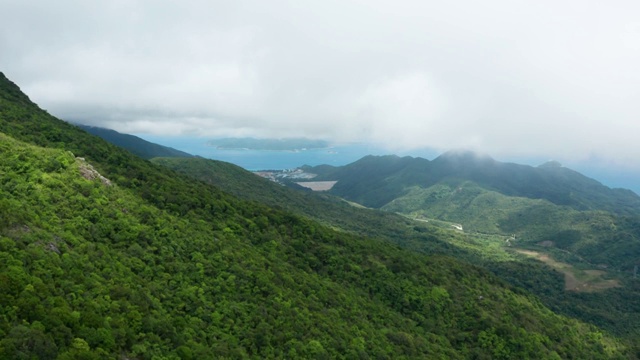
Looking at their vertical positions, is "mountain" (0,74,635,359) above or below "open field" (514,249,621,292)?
above

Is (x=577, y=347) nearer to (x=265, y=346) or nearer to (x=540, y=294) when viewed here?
(x=265, y=346)

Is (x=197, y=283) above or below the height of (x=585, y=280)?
above

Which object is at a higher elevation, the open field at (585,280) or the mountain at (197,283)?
the mountain at (197,283)

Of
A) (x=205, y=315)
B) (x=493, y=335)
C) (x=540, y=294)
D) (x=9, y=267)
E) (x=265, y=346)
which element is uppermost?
(x=9, y=267)

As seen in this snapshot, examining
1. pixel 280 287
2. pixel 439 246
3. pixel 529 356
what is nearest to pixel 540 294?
pixel 439 246

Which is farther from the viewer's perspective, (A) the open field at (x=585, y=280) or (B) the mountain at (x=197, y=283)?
(A) the open field at (x=585, y=280)

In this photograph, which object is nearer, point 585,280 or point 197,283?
point 197,283

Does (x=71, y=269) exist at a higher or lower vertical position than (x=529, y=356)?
higher

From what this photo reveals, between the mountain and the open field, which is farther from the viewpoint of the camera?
the open field
